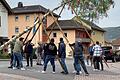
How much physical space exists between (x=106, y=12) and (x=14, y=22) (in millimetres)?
32134

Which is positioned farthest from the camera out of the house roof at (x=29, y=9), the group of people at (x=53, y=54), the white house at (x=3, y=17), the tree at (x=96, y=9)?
the house roof at (x=29, y=9)

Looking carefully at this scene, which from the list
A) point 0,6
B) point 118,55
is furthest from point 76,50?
point 0,6

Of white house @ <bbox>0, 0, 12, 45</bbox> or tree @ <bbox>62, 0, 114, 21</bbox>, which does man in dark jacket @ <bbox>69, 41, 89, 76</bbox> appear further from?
white house @ <bbox>0, 0, 12, 45</bbox>

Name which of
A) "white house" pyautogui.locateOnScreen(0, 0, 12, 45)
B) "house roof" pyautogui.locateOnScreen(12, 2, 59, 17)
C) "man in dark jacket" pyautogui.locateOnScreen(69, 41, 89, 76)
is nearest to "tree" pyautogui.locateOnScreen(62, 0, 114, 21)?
"white house" pyautogui.locateOnScreen(0, 0, 12, 45)

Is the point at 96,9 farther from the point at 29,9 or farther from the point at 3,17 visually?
the point at 29,9

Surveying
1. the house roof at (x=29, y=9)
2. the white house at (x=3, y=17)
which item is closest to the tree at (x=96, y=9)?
the white house at (x=3, y=17)

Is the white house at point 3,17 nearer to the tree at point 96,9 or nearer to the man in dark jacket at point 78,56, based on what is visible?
the tree at point 96,9

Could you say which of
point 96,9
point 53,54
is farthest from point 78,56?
point 96,9

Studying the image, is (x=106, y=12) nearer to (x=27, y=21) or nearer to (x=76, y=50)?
(x=27, y=21)

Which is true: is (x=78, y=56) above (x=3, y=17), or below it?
below

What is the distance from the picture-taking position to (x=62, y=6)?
26594 millimetres

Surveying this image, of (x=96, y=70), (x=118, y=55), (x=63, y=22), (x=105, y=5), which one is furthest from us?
(x=63, y=22)

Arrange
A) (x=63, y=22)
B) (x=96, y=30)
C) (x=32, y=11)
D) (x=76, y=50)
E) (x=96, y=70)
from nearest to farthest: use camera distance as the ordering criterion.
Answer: (x=76, y=50) < (x=96, y=70) < (x=32, y=11) < (x=63, y=22) < (x=96, y=30)

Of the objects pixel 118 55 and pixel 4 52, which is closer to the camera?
pixel 118 55
